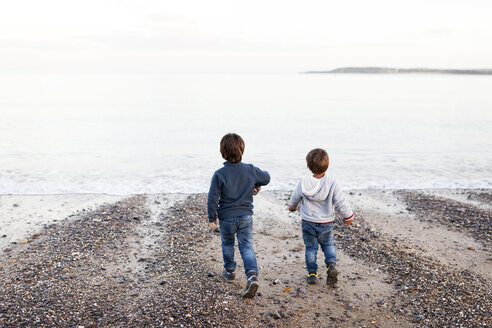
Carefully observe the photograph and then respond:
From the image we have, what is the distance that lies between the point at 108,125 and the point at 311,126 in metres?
13.4

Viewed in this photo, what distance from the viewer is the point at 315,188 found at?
15.5 ft

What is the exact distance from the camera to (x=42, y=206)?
8930 millimetres

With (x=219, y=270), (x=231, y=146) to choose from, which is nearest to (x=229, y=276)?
(x=219, y=270)

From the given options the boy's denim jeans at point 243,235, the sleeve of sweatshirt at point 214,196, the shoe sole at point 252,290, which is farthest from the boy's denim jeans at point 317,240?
the sleeve of sweatshirt at point 214,196

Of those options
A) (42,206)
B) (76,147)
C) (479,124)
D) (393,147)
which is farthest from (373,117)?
(42,206)

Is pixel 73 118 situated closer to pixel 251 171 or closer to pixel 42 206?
pixel 42 206

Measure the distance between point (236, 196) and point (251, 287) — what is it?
107 centimetres

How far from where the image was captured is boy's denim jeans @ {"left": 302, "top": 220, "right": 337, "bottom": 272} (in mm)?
4883

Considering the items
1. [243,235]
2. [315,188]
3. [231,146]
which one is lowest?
[243,235]

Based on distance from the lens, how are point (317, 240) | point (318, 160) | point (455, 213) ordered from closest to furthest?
1. point (318, 160)
2. point (317, 240)
3. point (455, 213)

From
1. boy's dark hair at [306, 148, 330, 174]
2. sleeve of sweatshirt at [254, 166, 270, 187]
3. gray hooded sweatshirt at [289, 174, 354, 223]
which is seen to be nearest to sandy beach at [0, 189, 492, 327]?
gray hooded sweatshirt at [289, 174, 354, 223]

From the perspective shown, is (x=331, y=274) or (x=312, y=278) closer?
(x=331, y=274)

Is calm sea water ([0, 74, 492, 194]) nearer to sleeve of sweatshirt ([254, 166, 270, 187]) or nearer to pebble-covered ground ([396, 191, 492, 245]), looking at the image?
pebble-covered ground ([396, 191, 492, 245])

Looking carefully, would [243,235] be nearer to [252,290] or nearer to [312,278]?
[252,290]
